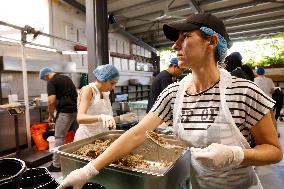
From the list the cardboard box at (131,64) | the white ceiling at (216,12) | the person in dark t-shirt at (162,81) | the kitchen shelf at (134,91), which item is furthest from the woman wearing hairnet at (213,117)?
the cardboard box at (131,64)

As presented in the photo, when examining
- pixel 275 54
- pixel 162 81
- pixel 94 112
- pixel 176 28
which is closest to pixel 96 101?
pixel 94 112

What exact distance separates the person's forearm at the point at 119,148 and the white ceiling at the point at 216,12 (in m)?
4.59

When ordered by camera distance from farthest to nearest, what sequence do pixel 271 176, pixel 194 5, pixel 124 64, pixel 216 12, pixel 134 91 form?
pixel 134 91 < pixel 124 64 < pixel 216 12 < pixel 194 5 < pixel 271 176

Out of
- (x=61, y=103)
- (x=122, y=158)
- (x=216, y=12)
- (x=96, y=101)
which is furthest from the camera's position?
(x=216, y=12)

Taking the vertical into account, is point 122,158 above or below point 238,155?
below

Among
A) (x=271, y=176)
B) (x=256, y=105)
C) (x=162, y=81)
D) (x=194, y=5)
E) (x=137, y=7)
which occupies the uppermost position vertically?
(x=137, y=7)

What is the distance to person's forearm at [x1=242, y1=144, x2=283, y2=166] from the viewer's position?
106cm

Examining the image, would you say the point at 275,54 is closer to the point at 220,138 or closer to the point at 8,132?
the point at 8,132

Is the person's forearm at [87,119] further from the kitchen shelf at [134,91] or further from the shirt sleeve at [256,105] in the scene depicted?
the kitchen shelf at [134,91]

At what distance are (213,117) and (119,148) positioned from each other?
0.53 m

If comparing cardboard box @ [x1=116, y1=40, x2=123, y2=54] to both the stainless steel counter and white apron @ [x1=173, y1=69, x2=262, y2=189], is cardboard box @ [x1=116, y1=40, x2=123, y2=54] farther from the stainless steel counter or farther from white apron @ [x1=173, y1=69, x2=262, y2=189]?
white apron @ [x1=173, y1=69, x2=262, y2=189]

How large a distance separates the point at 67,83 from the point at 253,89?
376 cm

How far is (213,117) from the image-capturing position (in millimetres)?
1209

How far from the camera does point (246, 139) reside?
1.21 meters
